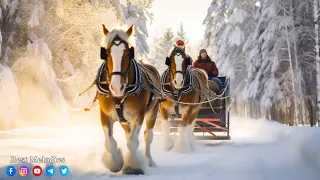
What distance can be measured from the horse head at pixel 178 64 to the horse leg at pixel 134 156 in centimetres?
335

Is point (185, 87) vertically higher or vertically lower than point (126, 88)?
higher

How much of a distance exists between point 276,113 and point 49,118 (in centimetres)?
1932

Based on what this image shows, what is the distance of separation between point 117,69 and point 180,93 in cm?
453

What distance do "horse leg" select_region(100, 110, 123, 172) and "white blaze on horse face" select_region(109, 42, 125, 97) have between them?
87 centimetres

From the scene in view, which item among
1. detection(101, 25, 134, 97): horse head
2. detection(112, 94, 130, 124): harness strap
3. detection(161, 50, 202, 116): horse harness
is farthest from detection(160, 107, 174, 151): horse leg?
detection(101, 25, 134, 97): horse head

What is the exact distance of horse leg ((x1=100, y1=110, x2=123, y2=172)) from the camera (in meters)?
7.02

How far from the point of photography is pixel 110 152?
7.09 meters

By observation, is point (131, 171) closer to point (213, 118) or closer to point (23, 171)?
point (23, 171)

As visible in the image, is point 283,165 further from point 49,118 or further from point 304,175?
point 49,118

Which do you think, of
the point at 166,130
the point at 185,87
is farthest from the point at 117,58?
the point at 166,130

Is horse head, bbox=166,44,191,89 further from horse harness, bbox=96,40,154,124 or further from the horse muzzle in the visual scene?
the horse muzzle

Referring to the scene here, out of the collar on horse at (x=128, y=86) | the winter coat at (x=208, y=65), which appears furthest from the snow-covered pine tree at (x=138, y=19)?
the collar on horse at (x=128, y=86)

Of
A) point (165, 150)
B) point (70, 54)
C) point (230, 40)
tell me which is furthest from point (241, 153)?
point (230, 40)

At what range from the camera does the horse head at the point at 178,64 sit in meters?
10.3
